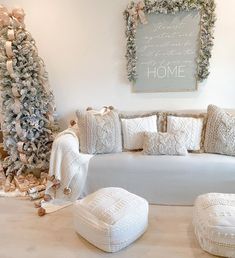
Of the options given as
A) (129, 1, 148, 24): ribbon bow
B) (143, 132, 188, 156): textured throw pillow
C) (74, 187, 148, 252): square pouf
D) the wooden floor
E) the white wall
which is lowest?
the wooden floor

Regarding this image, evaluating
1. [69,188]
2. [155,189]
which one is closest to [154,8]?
[155,189]

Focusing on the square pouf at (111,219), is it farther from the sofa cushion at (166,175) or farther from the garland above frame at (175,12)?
the garland above frame at (175,12)

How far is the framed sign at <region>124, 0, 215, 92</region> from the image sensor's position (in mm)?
2910

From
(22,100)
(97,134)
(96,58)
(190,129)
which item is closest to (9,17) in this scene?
(22,100)

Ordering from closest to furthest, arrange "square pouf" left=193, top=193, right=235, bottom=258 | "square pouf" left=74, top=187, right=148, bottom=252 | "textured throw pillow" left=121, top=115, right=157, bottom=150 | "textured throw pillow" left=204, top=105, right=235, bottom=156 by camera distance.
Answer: "square pouf" left=193, top=193, right=235, bottom=258, "square pouf" left=74, top=187, right=148, bottom=252, "textured throw pillow" left=204, top=105, right=235, bottom=156, "textured throw pillow" left=121, top=115, right=157, bottom=150

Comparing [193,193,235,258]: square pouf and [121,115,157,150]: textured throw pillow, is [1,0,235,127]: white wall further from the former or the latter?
[193,193,235,258]: square pouf

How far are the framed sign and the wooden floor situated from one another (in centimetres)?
152

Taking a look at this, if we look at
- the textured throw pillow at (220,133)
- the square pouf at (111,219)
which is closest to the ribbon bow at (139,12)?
the textured throw pillow at (220,133)

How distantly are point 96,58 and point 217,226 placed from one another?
236 cm

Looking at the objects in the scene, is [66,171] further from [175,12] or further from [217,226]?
[175,12]

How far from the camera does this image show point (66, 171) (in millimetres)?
2568

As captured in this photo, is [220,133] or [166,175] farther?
[220,133]

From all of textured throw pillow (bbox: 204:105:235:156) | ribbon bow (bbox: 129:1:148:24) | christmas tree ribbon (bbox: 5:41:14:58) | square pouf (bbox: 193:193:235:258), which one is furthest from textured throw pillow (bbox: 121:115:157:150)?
christmas tree ribbon (bbox: 5:41:14:58)

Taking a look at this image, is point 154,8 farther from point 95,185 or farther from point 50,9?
point 95,185
